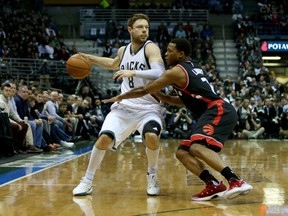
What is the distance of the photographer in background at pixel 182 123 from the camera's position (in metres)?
15.6

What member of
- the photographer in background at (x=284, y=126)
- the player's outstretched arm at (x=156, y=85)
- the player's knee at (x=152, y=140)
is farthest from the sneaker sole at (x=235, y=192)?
the photographer in background at (x=284, y=126)

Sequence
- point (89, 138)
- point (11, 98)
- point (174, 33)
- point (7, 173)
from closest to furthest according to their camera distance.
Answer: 1. point (7, 173)
2. point (11, 98)
3. point (89, 138)
4. point (174, 33)

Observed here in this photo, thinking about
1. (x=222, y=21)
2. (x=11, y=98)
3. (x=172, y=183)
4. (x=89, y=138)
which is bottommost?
(x=89, y=138)

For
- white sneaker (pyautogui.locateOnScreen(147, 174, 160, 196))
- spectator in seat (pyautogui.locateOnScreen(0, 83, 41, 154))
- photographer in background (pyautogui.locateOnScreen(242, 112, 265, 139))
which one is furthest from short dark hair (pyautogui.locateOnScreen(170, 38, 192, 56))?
photographer in background (pyautogui.locateOnScreen(242, 112, 265, 139))

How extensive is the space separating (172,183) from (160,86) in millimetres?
1515

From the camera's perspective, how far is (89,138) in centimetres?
1404

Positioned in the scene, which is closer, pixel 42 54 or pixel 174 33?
pixel 42 54

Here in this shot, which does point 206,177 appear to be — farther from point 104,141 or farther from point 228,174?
point 104,141

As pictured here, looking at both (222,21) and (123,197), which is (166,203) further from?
(222,21)

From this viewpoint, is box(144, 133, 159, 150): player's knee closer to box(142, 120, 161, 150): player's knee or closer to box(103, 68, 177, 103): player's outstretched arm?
box(142, 120, 161, 150): player's knee

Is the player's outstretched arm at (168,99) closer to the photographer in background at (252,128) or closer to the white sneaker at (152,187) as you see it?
the white sneaker at (152,187)

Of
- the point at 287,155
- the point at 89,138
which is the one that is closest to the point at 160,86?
the point at 287,155

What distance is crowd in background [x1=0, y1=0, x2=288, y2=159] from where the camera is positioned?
409 inches

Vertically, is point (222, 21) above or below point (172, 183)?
above
